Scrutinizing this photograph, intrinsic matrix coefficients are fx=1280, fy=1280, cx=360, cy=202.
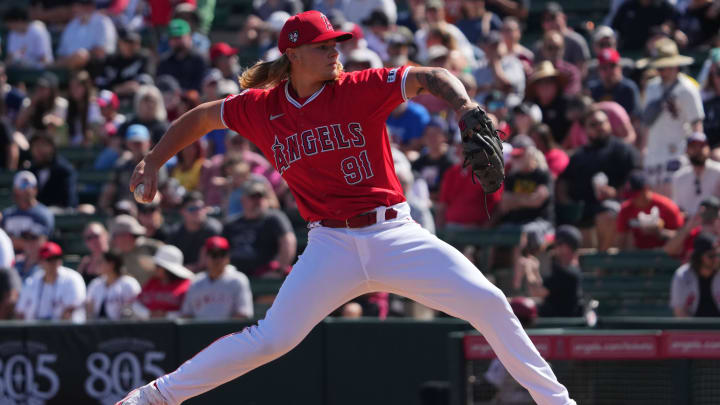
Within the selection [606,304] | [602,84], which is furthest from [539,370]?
[602,84]

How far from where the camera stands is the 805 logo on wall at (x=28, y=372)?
33.7 ft

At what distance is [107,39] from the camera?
15.9 metres

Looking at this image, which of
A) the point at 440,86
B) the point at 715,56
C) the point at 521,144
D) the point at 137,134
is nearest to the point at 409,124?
the point at 521,144

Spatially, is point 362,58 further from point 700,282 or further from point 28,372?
point 28,372

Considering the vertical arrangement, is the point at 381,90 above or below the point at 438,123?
below

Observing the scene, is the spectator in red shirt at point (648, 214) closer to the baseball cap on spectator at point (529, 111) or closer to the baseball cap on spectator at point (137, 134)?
the baseball cap on spectator at point (529, 111)

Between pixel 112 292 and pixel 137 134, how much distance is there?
7.44 ft

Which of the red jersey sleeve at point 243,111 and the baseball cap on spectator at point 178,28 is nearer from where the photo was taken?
the red jersey sleeve at point 243,111

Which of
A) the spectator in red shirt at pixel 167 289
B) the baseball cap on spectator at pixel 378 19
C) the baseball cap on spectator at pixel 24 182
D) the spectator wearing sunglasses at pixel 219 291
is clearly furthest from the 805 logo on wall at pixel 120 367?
the baseball cap on spectator at pixel 378 19

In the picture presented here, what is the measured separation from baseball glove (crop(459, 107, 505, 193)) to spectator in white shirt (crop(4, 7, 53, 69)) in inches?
479

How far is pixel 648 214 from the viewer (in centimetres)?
1073

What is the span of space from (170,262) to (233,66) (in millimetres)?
4152

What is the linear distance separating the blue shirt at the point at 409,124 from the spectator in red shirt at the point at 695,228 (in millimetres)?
3177

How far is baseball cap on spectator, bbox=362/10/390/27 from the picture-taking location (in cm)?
1452
